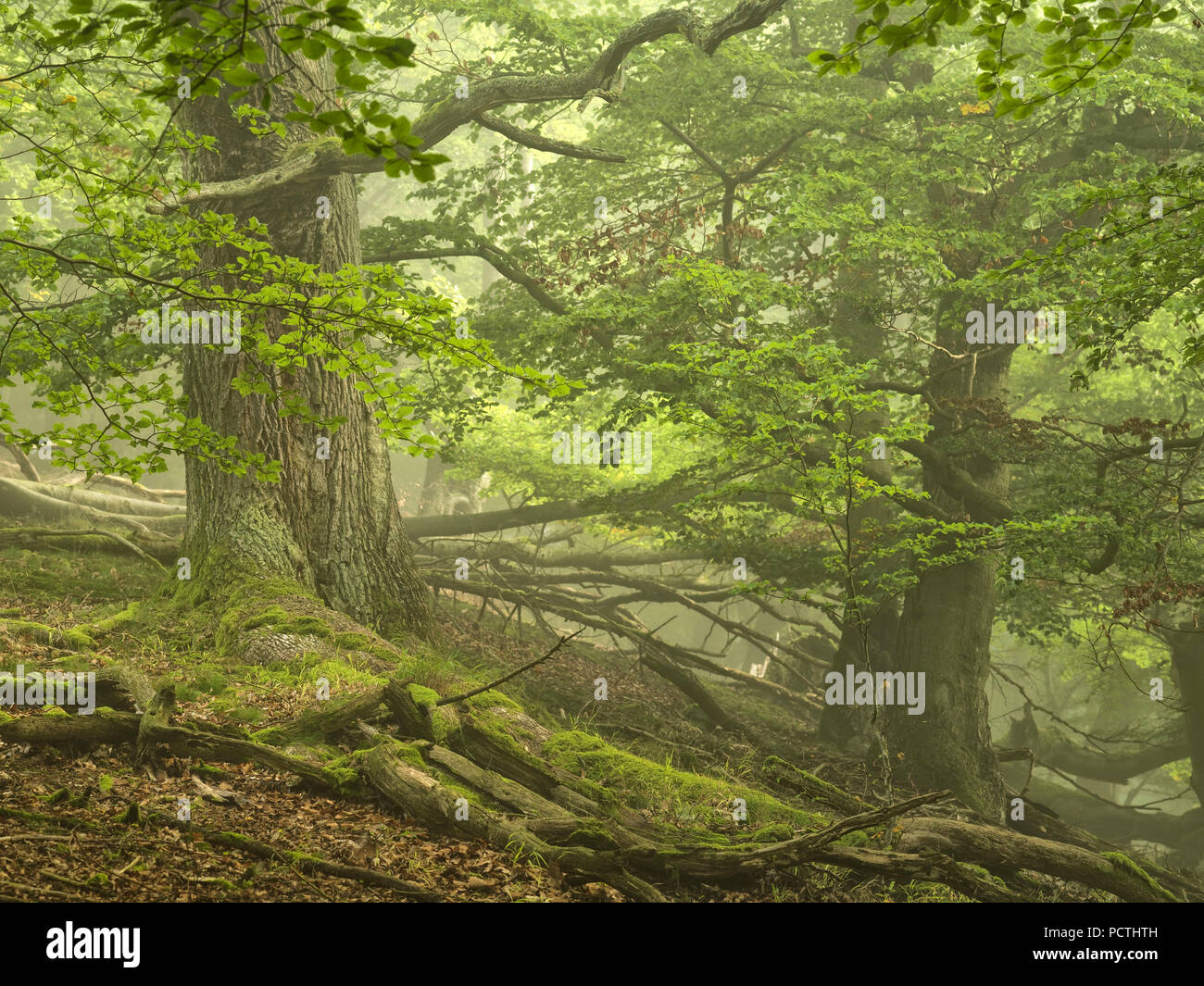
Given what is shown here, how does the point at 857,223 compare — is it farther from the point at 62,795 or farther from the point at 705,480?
the point at 62,795

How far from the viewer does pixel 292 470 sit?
809 centimetres

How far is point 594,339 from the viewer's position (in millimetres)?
10320

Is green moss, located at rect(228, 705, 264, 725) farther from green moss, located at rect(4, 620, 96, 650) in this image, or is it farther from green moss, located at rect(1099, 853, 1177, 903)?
green moss, located at rect(1099, 853, 1177, 903)

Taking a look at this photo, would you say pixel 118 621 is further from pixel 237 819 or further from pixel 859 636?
pixel 859 636

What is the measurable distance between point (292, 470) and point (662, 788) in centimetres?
456

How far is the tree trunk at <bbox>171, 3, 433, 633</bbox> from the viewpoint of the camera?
7.88 metres

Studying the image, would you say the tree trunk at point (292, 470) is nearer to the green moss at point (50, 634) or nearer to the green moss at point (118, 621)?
the green moss at point (118, 621)

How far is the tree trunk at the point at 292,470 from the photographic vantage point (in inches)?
310

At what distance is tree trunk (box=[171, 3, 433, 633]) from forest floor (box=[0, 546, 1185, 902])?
0.90 meters

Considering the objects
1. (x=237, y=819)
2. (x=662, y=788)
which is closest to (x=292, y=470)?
(x=237, y=819)

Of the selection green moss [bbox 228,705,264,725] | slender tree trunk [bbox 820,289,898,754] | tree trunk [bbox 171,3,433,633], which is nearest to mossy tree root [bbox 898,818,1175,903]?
green moss [bbox 228,705,264,725]
